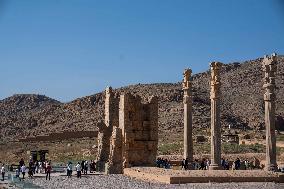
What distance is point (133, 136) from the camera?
28375 millimetres

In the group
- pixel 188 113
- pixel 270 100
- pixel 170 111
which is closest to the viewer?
pixel 270 100

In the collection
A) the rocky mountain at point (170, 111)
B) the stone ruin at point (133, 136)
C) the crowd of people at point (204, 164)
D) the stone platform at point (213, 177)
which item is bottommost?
the stone platform at point (213, 177)

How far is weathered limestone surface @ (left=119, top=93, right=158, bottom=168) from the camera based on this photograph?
1110 inches

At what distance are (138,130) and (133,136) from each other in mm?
539

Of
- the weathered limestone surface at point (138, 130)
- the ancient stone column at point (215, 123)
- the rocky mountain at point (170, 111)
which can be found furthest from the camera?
the rocky mountain at point (170, 111)

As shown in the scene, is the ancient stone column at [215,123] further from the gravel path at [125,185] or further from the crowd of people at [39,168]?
the crowd of people at [39,168]

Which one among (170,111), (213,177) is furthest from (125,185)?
(170,111)

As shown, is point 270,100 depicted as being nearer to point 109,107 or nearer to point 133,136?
point 133,136

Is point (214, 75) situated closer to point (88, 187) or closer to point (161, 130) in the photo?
point (88, 187)

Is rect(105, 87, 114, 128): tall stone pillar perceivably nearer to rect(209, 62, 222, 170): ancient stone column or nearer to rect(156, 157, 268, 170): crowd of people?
rect(156, 157, 268, 170): crowd of people

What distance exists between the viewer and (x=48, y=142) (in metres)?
64.2

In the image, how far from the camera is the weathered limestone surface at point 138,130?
28.2 m

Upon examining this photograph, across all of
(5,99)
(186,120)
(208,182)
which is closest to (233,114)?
(186,120)

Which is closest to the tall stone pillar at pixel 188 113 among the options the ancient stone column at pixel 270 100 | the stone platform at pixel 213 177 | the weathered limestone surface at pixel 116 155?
the weathered limestone surface at pixel 116 155
